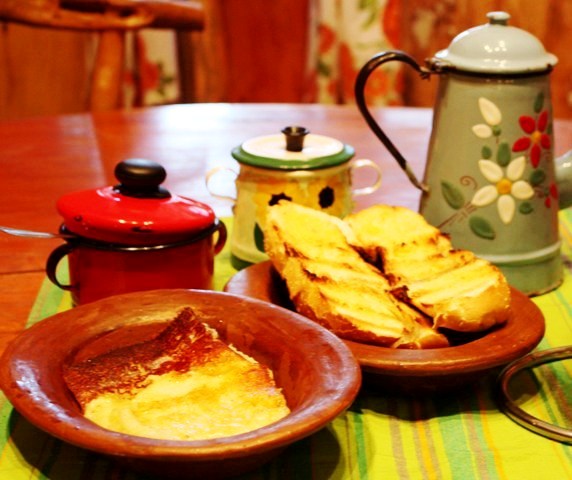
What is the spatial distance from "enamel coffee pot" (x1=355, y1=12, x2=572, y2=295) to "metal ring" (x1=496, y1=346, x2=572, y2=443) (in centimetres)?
14

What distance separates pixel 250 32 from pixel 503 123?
1796mm

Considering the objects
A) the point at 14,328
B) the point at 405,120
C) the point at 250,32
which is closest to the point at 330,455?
the point at 14,328

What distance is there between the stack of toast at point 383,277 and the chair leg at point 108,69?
869mm

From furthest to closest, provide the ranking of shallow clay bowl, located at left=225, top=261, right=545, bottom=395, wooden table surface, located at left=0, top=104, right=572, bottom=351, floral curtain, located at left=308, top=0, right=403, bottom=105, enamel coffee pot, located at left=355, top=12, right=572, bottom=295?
floral curtain, located at left=308, top=0, right=403, bottom=105 → wooden table surface, located at left=0, top=104, right=572, bottom=351 → enamel coffee pot, located at left=355, top=12, right=572, bottom=295 → shallow clay bowl, located at left=225, top=261, right=545, bottom=395

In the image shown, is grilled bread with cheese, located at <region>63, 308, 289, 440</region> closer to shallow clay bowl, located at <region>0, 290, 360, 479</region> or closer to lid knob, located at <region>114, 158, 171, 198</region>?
shallow clay bowl, located at <region>0, 290, 360, 479</region>

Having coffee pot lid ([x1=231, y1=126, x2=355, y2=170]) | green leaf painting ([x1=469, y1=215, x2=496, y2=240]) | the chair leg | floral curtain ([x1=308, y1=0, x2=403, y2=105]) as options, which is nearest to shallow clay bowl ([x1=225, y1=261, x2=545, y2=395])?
green leaf painting ([x1=469, y1=215, x2=496, y2=240])

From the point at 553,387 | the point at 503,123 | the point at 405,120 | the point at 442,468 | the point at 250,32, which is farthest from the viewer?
the point at 250,32

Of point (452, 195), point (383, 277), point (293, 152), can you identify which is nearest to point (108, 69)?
point (293, 152)

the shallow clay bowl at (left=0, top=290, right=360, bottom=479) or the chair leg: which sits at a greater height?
the shallow clay bowl at (left=0, top=290, right=360, bottom=479)

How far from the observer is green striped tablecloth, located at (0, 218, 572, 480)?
578 mm

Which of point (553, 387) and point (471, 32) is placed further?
point (471, 32)

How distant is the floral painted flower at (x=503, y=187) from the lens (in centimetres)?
87

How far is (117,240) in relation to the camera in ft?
2.47

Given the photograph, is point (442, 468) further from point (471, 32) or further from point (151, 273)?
point (471, 32)
